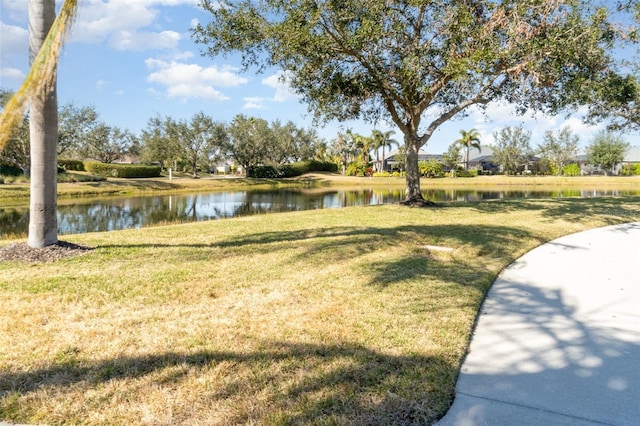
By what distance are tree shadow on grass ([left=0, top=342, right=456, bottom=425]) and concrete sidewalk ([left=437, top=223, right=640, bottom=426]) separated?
246 millimetres

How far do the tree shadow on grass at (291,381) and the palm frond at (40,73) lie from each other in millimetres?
2136

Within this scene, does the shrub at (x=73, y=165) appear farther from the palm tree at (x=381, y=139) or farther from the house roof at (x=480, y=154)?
the house roof at (x=480, y=154)

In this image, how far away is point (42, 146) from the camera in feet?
19.2

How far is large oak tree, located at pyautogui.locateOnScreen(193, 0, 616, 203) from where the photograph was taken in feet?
→ 35.3

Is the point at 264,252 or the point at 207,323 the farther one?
the point at 264,252

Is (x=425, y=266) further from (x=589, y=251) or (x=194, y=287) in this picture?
(x=589, y=251)

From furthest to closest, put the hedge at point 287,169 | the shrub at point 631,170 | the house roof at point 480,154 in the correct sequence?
the house roof at point 480,154 < the shrub at point 631,170 < the hedge at point 287,169

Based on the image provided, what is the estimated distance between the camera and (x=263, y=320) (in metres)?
4.04

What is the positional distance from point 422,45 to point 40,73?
35.4 ft

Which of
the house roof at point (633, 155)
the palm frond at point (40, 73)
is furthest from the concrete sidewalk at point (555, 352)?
the house roof at point (633, 155)

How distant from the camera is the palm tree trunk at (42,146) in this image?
5.81m

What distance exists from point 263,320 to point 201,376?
1.11 meters

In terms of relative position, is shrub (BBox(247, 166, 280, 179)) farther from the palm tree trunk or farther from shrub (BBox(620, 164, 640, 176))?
shrub (BBox(620, 164, 640, 176))

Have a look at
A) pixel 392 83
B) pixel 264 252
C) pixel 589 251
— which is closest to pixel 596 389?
pixel 264 252
